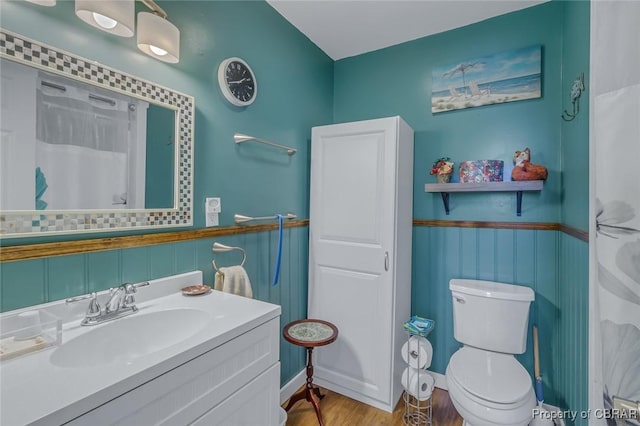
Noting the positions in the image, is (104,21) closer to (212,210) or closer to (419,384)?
(212,210)

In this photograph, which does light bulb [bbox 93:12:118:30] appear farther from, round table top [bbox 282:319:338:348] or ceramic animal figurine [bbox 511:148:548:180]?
ceramic animal figurine [bbox 511:148:548:180]

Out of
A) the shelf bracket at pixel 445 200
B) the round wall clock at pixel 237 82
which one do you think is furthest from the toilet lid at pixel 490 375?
the round wall clock at pixel 237 82

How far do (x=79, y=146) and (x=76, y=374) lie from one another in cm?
73

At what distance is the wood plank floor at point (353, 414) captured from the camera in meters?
1.73

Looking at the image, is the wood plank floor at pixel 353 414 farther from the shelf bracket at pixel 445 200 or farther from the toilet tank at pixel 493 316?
the shelf bracket at pixel 445 200

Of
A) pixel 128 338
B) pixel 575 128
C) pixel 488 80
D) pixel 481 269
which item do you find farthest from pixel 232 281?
pixel 488 80

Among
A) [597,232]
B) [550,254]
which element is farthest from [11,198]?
[550,254]

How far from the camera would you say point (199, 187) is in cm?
140

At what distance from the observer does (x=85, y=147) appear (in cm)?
100

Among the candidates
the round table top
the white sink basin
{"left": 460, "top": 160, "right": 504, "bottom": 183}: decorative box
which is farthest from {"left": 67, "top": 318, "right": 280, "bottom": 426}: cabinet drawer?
{"left": 460, "top": 160, "right": 504, "bottom": 183}: decorative box

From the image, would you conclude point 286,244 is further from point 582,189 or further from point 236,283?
point 582,189

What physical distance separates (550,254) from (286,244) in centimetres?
167

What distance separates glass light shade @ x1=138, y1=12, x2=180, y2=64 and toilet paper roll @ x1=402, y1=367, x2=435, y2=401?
207 centimetres

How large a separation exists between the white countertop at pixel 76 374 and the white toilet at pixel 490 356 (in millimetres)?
1083
